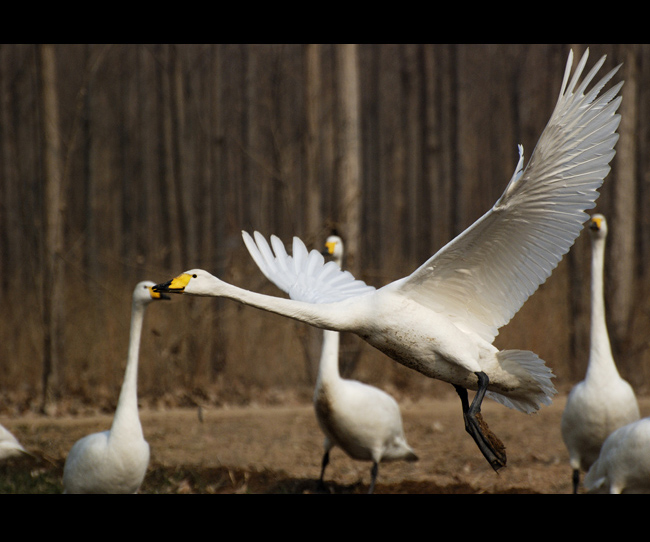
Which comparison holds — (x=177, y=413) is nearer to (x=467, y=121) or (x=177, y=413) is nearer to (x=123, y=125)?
(x=123, y=125)

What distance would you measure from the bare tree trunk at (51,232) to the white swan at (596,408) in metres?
5.50

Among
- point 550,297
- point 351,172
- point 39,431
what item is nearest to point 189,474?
point 39,431

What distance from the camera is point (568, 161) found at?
12.7ft

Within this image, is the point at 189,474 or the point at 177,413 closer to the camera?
the point at 189,474

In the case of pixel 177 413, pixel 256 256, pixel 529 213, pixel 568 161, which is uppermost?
pixel 568 161

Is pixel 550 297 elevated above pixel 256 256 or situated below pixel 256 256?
below

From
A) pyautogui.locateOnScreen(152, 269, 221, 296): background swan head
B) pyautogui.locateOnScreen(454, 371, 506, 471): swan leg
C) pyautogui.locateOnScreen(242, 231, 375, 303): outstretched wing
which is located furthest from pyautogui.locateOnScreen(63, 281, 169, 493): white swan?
pyautogui.locateOnScreen(454, 371, 506, 471): swan leg

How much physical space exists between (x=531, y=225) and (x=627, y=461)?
73.9 inches

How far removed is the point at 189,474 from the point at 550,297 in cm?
625

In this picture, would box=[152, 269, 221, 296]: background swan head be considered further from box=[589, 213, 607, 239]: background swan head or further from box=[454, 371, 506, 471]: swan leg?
box=[589, 213, 607, 239]: background swan head

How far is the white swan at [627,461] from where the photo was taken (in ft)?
16.1

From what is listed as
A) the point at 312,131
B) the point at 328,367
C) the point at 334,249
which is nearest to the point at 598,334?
the point at 328,367

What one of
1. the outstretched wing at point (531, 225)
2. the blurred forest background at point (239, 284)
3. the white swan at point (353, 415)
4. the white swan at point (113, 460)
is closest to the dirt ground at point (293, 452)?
the white swan at point (353, 415)

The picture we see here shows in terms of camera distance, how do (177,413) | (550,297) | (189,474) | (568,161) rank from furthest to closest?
(550,297) < (177,413) < (189,474) < (568,161)
